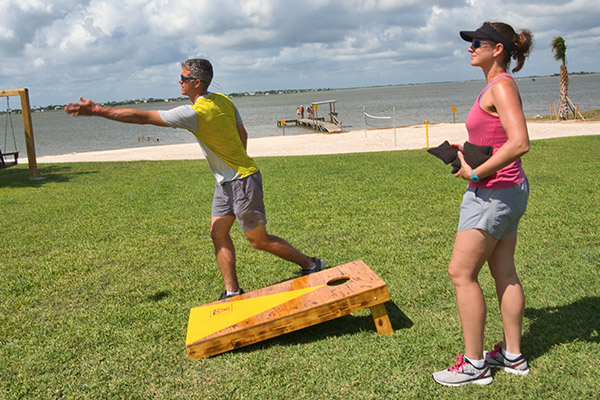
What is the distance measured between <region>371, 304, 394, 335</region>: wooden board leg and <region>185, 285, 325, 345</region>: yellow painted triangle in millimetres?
506

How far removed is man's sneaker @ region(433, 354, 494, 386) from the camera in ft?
10.4

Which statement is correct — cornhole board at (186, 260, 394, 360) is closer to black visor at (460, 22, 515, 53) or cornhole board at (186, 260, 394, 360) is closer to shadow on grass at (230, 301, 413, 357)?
shadow on grass at (230, 301, 413, 357)

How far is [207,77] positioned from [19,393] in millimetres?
2700

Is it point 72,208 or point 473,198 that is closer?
point 473,198

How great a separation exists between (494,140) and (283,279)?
9.56 ft

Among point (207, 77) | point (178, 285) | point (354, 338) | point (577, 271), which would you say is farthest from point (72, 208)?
point (577, 271)

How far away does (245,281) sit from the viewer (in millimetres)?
5316

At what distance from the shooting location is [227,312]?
4.05 m

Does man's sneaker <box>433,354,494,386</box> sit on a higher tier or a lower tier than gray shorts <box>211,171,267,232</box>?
lower

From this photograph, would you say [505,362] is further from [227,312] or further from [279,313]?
[227,312]

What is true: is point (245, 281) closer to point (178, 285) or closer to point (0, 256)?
point (178, 285)

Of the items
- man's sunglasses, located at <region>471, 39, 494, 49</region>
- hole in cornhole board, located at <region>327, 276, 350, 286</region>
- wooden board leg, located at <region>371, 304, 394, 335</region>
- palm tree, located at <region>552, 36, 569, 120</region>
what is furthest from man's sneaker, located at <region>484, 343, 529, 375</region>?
palm tree, located at <region>552, 36, 569, 120</region>

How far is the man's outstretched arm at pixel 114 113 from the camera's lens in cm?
362

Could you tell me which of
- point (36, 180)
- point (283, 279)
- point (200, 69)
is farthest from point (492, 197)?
point (36, 180)
